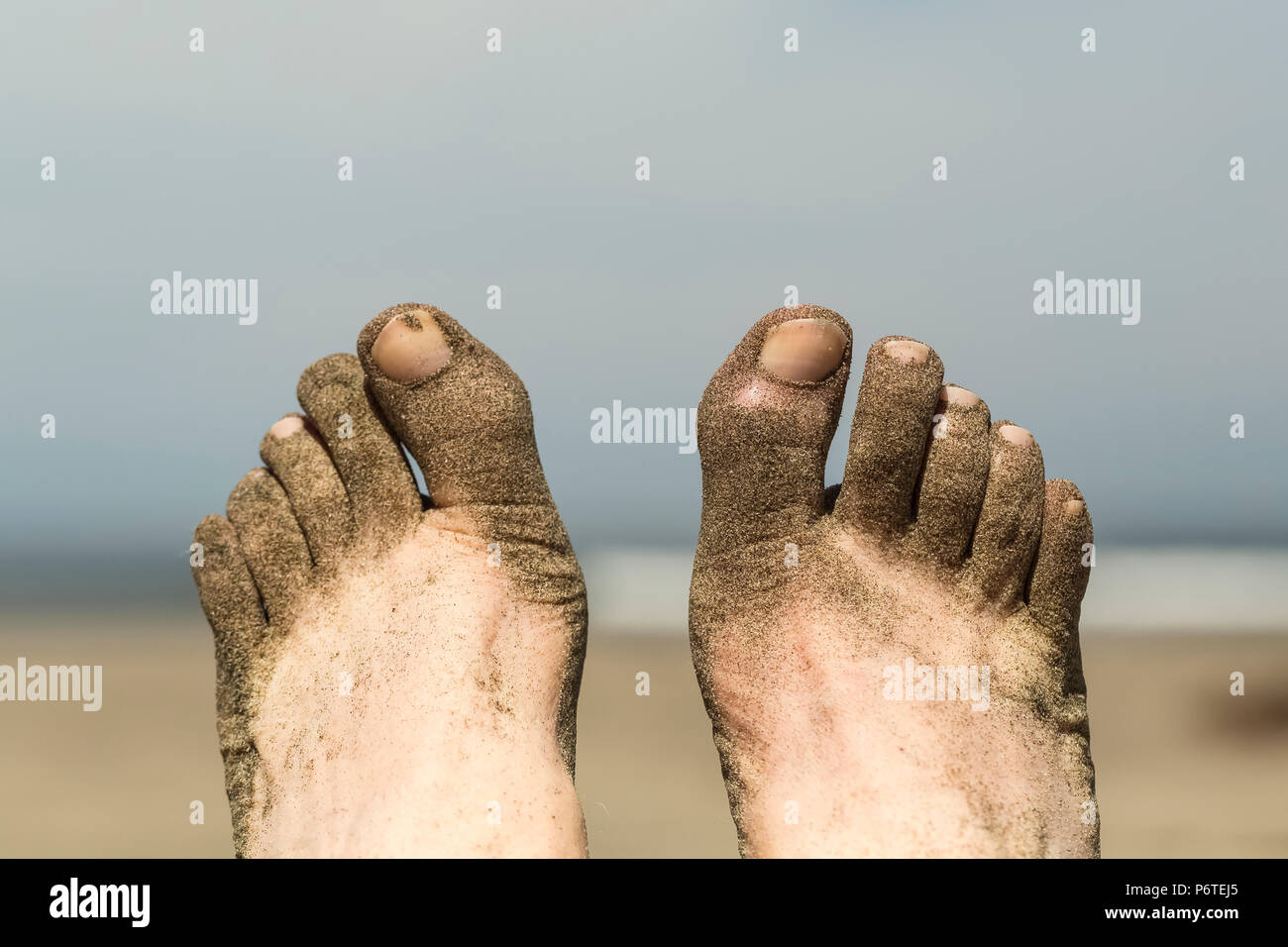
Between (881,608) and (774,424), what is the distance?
0.43 meters

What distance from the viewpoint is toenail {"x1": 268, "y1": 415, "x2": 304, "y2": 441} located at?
256cm

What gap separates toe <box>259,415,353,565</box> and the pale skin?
12mm

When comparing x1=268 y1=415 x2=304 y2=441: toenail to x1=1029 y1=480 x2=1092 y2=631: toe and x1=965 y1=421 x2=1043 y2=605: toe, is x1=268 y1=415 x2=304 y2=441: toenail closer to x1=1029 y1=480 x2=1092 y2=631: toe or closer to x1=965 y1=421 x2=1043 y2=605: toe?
x1=965 y1=421 x2=1043 y2=605: toe

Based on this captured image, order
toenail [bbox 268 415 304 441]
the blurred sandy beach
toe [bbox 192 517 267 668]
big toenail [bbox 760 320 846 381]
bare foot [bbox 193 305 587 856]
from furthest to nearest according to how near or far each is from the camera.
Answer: the blurred sandy beach
toenail [bbox 268 415 304 441]
toe [bbox 192 517 267 668]
big toenail [bbox 760 320 846 381]
bare foot [bbox 193 305 587 856]

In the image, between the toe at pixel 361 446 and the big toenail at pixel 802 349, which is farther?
the toe at pixel 361 446

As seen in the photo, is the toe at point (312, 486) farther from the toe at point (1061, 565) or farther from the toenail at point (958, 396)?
the toe at point (1061, 565)

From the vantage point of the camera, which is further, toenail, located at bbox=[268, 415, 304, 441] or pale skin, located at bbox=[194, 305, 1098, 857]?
toenail, located at bbox=[268, 415, 304, 441]

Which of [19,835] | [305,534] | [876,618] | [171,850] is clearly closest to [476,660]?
[305,534]

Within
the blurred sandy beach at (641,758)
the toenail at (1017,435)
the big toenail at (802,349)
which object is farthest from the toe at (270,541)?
the toenail at (1017,435)

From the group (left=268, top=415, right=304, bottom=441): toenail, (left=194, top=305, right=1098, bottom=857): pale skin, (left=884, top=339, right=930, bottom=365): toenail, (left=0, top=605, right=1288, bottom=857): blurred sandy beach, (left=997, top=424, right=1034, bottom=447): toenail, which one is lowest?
(left=0, top=605, right=1288, bottom=857): blurred sandy beach

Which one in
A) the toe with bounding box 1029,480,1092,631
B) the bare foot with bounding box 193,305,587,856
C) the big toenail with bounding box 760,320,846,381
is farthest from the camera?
the toe with bounding box 1029,480,1092,631

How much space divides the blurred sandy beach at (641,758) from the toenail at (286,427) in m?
1.54

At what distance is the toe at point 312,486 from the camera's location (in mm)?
2500

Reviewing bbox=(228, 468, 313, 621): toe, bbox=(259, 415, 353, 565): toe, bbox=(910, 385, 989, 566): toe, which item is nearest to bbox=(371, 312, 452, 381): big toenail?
bbox=(259, 415, 353, 565): toe
